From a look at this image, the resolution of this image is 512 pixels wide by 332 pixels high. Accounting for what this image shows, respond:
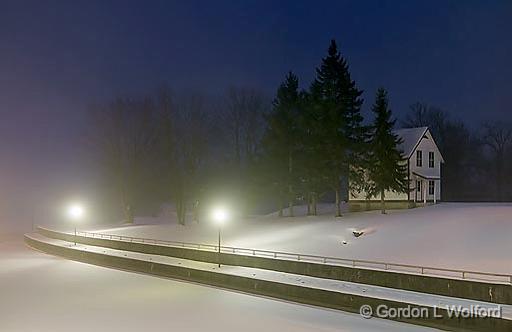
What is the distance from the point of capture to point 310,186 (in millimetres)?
33094

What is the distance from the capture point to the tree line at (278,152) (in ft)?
104

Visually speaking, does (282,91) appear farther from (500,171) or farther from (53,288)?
(500,171)

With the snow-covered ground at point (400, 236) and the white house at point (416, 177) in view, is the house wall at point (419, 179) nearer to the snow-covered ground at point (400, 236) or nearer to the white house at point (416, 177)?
the white house at point (416, 177)

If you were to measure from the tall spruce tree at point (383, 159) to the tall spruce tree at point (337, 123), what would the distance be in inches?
44.6

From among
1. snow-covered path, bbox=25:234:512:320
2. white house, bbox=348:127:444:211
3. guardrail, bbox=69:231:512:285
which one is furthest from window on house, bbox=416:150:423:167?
snow-covered path, bbox=25:234:512:320

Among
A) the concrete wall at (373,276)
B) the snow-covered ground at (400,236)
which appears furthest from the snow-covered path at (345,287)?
the snow-covered ground at (400,236)

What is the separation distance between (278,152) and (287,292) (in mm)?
20056

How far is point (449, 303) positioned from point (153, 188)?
126 ft

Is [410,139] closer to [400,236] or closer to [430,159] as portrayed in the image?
[430,159]

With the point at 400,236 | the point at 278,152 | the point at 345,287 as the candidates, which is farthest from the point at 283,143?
the point at 345,287

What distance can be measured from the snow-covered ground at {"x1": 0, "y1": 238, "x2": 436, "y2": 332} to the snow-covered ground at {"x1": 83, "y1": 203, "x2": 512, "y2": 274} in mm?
5377

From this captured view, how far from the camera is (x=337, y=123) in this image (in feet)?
103

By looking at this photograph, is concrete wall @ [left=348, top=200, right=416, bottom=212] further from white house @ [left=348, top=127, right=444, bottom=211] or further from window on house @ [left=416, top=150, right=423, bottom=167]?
window on house @ [left=416, top=150, right=423, bottom=167]

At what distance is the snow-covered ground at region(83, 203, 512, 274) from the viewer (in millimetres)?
17234
